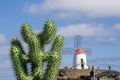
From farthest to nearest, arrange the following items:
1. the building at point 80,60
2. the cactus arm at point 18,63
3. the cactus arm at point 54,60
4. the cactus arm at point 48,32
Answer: the building at point 80,60, the cactus arm at point 48,32, the cactus arm at point 18,63, the cactus arm at point 54,60

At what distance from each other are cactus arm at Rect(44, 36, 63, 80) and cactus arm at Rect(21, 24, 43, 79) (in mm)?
420

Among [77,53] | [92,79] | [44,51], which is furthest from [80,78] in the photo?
[44,51]

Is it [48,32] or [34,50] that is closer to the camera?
[34,50]

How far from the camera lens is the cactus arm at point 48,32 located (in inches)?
772

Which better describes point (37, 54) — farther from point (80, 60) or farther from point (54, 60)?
point (80, 60)

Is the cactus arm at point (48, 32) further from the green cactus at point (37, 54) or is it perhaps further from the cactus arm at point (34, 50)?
the cactus arm at point (34, 50)

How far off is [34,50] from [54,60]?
0.92 metres

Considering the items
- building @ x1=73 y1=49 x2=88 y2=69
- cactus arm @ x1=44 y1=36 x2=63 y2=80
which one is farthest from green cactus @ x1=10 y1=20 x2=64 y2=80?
building @ x1=73 y1=49 x2=88 y2=69

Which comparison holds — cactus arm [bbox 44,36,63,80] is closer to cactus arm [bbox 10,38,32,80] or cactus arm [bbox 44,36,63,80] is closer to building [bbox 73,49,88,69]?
cactus arm [bbox 10,38,32,80]

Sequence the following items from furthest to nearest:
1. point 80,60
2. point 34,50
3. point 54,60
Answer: point 80,60 < point 34,50 < point 54,60

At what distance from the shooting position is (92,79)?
70.8m

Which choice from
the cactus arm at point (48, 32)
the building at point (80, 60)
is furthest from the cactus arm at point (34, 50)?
the building at point (80, 60)

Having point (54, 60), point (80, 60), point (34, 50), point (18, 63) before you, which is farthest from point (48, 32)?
point (80, 60)

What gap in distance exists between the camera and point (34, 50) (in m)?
19.1
